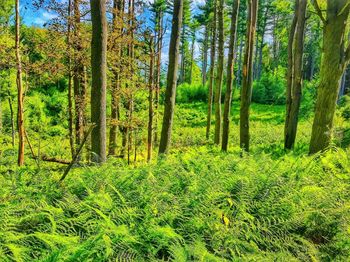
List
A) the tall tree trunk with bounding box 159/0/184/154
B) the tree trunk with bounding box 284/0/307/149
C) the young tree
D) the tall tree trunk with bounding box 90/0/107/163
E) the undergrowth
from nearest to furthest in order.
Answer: the undergrowth < the tall tree trunk with bounding box 90/0/107/163 < the young tree < the tall tree trunk with bounding box 159/0/184/154 < the tree trunk with bounding box 284/0/307/149

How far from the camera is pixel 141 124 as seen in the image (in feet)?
37.4

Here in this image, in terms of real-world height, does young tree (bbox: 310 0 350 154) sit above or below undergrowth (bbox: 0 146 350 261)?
above

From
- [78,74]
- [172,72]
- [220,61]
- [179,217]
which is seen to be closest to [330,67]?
[172,72]

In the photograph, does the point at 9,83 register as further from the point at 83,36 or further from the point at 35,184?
the point at 35,184

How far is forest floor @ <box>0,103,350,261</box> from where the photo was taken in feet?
8.50

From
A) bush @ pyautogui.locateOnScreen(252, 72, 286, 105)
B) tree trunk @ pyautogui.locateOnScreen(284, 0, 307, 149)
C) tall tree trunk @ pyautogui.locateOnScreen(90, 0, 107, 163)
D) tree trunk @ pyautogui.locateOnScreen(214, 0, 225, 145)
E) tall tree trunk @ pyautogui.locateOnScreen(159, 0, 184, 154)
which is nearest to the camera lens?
tall tree trunk @ pyautogui.locateOnScreen(90, 0, 107, 163)

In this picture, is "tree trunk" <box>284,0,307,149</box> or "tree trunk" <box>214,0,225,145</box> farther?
"tree trunk" <box>214,0,225,145</box>

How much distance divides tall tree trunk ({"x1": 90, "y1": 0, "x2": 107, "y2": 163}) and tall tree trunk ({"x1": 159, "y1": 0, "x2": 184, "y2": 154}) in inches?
81.2

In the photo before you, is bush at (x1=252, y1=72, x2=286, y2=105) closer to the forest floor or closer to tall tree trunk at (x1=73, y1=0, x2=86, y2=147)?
tall tree trunk at (x1=73, y1=0, x2=86, y2=147)

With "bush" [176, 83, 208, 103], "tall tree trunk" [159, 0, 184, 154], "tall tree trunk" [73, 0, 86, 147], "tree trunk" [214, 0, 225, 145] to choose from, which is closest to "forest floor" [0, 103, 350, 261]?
"tall tree trunk" [159, 0, 184, 154]

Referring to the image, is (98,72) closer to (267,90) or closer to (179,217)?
(179,217)

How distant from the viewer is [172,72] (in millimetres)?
7664

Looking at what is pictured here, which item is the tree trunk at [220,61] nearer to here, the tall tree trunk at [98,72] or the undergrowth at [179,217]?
the tall tree trunk at [98,72]

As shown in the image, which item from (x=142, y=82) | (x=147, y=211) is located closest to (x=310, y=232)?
(x=147, y=211)
